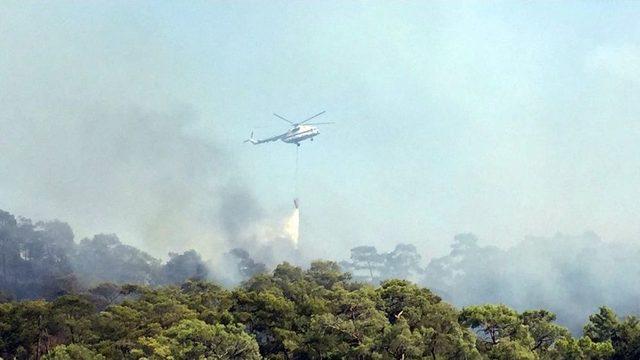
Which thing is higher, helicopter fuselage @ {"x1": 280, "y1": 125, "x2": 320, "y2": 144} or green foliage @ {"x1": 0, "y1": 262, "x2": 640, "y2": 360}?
helicopter fuselage @ {"x1": 280, "y1": 125, "x2": 320, "y2": 144}

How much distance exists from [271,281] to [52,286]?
84851mm

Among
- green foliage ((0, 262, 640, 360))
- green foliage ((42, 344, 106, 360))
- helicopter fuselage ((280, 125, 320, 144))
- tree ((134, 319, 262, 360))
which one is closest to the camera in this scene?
tree ((134, 319, 262, 360))

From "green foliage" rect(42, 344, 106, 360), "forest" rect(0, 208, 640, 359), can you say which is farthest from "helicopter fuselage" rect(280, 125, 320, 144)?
"green foliage" rect(42, 344, 106, 360)

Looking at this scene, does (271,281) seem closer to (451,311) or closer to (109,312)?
(109,312)

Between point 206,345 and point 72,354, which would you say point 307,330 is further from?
point 72,354

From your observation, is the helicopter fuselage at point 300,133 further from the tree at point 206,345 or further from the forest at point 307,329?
the tree at point 206,345

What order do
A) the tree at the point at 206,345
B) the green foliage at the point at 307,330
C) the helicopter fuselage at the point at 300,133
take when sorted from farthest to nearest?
the helicopter fuselage at the point at 300,133
the green foliage at the point at 307,330
the tree at the point at 206,345

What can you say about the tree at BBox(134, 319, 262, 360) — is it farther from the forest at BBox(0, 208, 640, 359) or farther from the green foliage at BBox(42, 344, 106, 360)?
→ the green foliage at BBox(42, 344, 106, 360)

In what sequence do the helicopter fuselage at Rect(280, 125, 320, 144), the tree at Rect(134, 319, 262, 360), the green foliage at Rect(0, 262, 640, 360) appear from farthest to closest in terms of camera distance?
the helicopter fuselage at Rect(280, 125, 320, 144)
the green foliage at Rect(0, 262, 640, 360)
the tree at Rect(134, 319, 262, 360)

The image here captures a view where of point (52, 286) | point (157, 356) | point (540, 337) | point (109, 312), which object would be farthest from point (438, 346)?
point (52, 286)

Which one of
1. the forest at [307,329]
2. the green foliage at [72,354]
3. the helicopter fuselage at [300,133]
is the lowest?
the green foliage at [72,354]

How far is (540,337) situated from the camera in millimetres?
67062

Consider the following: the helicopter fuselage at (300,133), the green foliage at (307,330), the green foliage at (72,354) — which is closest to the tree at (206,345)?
the green foliage at (307,330)

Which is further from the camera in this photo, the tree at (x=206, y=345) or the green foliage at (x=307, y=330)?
the green foliage at (x=307, y=330)
